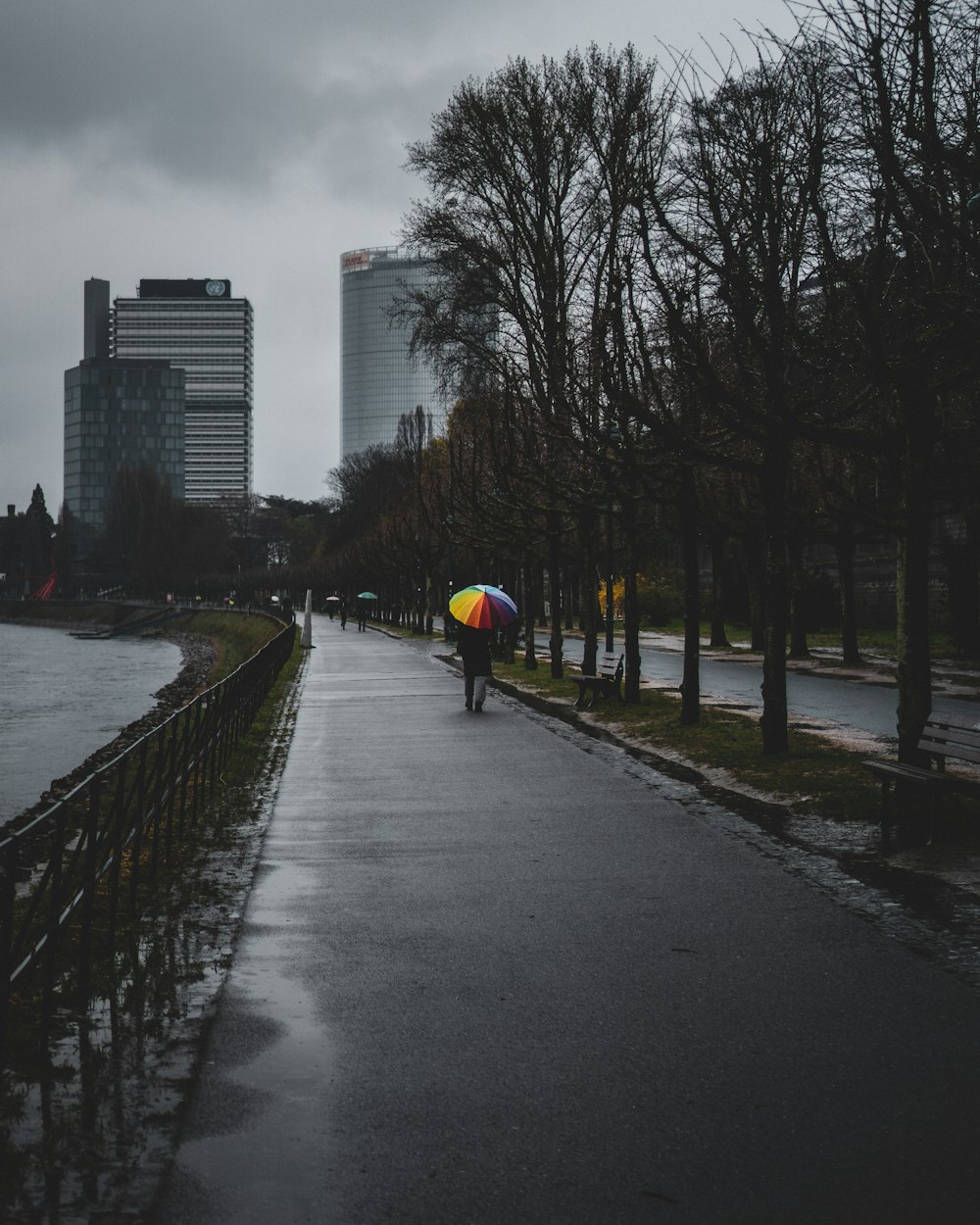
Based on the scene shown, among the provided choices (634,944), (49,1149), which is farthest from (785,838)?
(49,1149)

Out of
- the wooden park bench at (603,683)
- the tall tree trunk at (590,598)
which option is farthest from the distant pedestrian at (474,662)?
the tall tree trunk at (590,598)

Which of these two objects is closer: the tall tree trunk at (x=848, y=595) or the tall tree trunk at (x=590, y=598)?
the tall tree trunk at (x=590, y=598)

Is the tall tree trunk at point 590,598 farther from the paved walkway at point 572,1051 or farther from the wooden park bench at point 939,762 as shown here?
the paved walkway at point 572,1051

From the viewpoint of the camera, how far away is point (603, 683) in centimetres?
2314

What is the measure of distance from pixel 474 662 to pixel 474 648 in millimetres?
266

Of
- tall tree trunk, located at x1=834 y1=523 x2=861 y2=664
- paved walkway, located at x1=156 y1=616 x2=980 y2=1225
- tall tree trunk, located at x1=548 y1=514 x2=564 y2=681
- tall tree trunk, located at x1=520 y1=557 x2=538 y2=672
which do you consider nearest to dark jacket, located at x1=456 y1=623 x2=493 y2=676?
tall tree trunk, located at x1=548 y1=514 x2=564 y2=681

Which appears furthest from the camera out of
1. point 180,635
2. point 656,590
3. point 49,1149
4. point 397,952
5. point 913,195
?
point 180,635

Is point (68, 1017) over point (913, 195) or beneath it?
beneath

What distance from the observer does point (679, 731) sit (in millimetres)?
18234

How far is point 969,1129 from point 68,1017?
3645 mm

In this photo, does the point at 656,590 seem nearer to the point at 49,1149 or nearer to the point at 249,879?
the point at 249,879

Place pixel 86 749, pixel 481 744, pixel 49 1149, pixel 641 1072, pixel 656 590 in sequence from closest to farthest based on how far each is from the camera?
pixel 49 1149, pixel 641 1072, pixel 481 744, pixel 86 749, pixel 656 590

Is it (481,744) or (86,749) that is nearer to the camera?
(481,744)

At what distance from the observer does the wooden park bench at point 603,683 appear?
2291 cm
